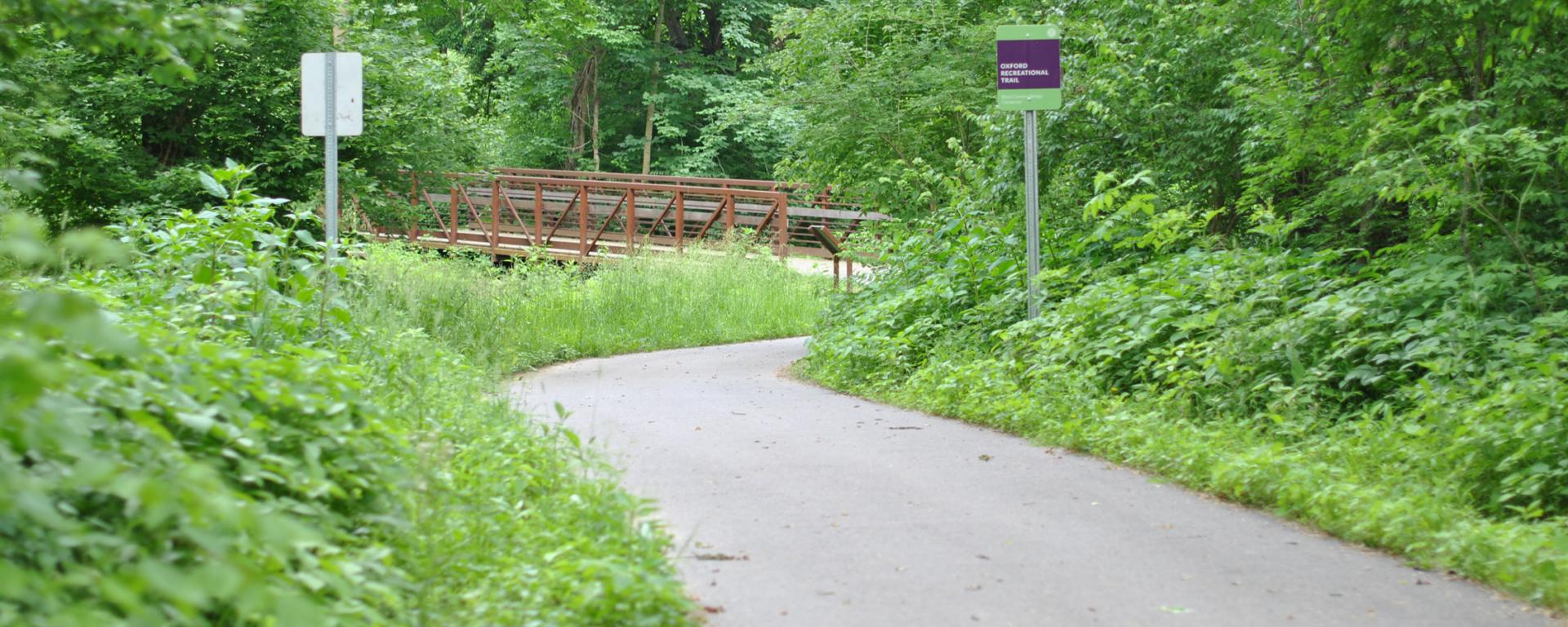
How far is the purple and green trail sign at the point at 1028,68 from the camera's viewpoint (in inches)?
379

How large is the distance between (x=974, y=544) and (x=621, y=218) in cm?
2364

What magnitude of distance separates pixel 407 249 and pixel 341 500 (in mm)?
18197

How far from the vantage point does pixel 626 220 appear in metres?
29.0

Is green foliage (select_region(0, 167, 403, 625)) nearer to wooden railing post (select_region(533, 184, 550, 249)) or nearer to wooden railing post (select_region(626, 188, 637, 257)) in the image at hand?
wooden railing post (select_region(626, 188, 637, 257))

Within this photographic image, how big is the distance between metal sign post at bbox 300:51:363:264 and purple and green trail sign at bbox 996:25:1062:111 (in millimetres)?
4561

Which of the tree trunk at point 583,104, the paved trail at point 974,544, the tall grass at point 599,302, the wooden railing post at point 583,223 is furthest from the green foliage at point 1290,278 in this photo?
the tree trunk at point 583,104

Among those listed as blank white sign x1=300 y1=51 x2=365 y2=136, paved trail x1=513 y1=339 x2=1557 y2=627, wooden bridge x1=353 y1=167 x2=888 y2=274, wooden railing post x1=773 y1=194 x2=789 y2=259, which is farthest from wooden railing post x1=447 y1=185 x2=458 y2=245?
paved trail x1=513 y1=339 x2=1557 y2=627

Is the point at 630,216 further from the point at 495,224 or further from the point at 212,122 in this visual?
the point at 212,122

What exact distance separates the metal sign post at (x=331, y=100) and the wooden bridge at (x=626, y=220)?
1058cm

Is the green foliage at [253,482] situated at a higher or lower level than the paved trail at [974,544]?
higher

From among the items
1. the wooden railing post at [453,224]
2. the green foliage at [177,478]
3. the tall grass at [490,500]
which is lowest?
the tall grass at [490,500]

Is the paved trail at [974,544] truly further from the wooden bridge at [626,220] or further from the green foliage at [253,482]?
the wooden bridge at [626,220]

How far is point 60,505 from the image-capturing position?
126 inches

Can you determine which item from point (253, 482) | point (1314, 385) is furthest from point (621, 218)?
point (253, 482)
